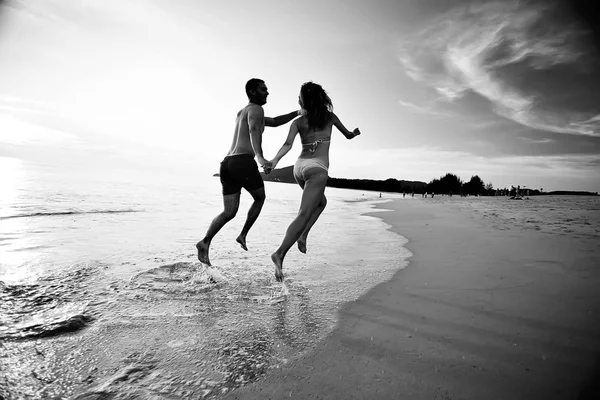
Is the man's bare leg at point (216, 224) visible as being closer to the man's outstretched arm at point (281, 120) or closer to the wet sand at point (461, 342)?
the man's outstretched arm at point (281, 120)

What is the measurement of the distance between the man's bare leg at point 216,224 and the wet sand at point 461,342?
197cm

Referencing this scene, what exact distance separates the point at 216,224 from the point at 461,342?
288 cm

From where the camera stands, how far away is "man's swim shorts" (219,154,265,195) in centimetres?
366

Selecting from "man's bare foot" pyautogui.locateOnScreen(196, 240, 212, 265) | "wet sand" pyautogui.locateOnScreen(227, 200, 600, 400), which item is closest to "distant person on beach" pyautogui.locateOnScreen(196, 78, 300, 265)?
"man's bare foot" pyautogui.locateOnScreen(196, 240, 212, 265)

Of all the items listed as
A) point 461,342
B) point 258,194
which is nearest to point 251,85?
point 258,194

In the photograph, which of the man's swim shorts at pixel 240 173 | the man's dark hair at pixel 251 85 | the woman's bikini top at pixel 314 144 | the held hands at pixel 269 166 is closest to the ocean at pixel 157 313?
the man's swim shorts at pixel 240 173

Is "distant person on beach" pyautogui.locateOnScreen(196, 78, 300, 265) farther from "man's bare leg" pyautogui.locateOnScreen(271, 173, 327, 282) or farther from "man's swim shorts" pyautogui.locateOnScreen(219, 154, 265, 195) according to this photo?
"man's bare leg" pyautogui.locateOnScreen(271, 173, 327, 282)

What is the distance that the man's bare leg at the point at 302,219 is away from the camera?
3051 mm

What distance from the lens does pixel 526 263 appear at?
3762 mm

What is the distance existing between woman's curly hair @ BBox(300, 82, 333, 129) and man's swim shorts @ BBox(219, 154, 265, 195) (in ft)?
3.00

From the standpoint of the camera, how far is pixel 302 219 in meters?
3.19

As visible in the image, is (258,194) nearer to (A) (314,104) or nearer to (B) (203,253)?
(B) (203,253)

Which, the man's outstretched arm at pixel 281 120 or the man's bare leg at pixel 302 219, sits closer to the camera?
the man's bare leg at pixel 302 219

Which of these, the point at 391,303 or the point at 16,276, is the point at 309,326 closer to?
the point at 391,303
